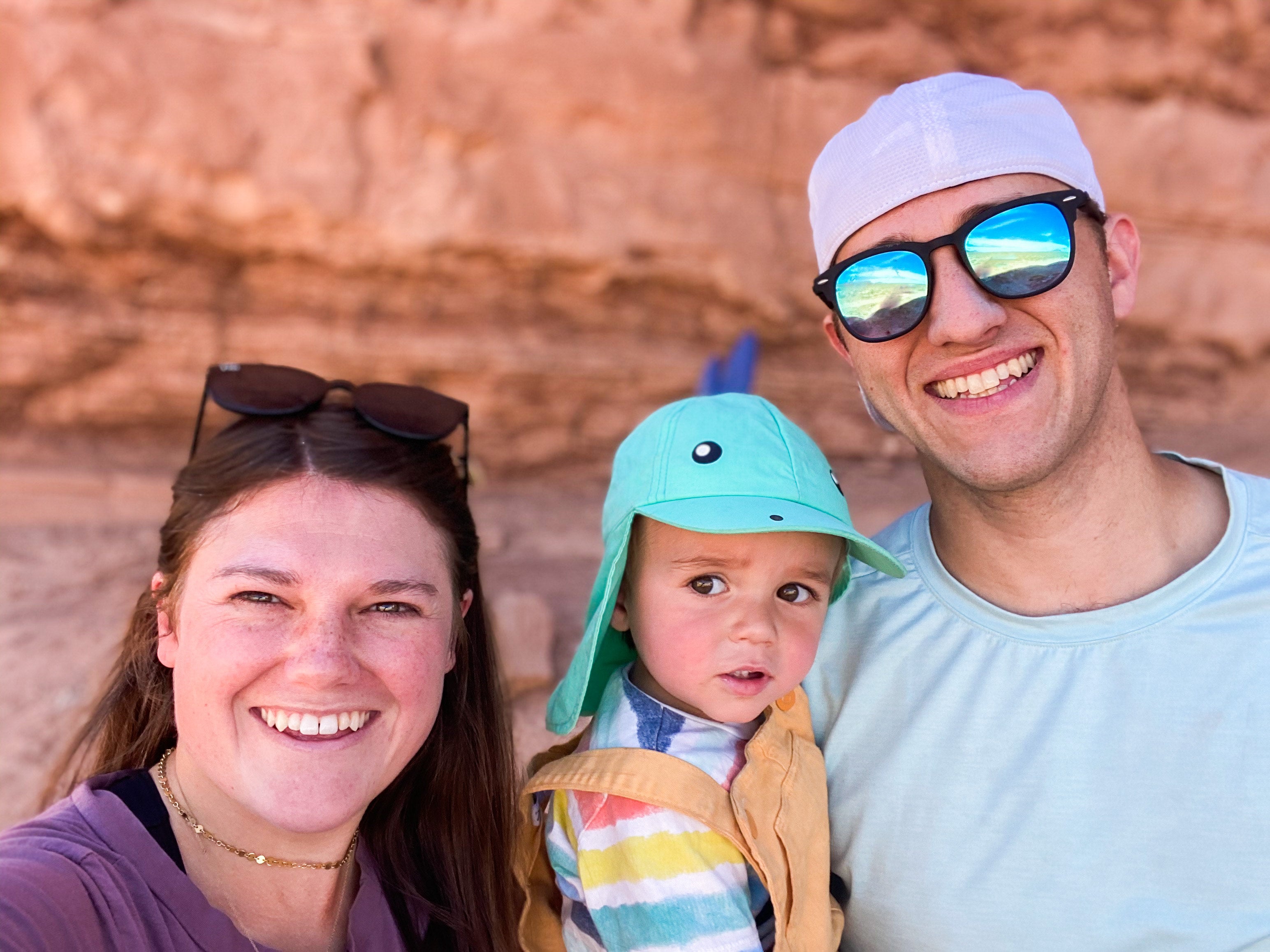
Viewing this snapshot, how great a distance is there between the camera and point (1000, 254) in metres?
1.87

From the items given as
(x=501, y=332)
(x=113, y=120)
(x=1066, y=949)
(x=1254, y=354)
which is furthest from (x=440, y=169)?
(x=1254, y=354)

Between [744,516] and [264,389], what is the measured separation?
94 centimetres

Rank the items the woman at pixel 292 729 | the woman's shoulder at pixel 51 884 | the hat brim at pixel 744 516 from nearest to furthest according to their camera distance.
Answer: the woman's shoulder at pixel 51 884
the woman at pixel 292 729
the hat brim at pixel 744 516

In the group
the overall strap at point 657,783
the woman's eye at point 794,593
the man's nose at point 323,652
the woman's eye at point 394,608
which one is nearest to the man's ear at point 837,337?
the woman's eye at point 794,593

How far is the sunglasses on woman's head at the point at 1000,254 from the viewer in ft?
6.11

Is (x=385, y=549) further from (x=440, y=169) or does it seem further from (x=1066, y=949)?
(x=440, y=169)

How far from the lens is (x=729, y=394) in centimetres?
210

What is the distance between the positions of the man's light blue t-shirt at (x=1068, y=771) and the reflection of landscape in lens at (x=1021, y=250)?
0.55m

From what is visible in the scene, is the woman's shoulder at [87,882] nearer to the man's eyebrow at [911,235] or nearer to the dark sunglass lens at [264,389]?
the dark sunglass lens at [264,389]

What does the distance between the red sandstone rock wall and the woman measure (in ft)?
10.0

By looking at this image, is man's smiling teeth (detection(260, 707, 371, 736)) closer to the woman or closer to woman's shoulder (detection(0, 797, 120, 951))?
the woman

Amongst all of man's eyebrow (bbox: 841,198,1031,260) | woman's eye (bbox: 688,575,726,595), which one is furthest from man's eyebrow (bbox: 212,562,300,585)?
man's eyebrow (bbox: 841,198,1031,260)

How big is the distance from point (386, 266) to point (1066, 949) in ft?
13.5

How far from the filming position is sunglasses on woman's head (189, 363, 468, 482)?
1.83m
